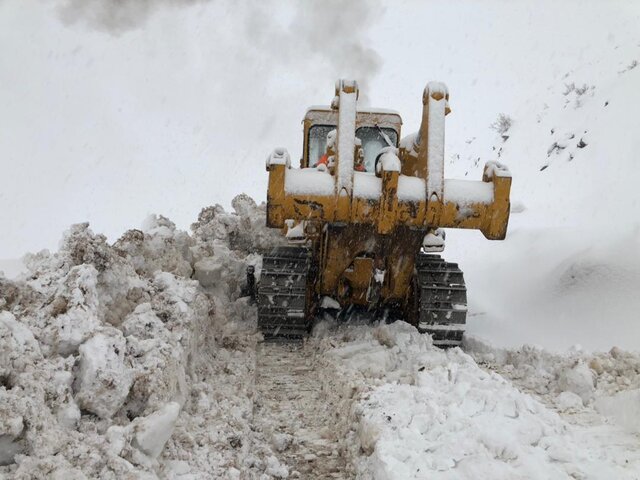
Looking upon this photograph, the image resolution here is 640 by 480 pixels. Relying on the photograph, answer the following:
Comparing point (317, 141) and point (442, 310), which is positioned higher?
point (317, 141)

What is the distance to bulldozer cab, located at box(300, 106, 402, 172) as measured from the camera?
6496 mm

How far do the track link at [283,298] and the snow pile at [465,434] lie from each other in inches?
65.8

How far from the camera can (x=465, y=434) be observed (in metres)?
2.96

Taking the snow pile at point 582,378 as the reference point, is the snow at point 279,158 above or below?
above

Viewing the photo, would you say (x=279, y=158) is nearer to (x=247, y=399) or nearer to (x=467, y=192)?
(x=467, y=192)

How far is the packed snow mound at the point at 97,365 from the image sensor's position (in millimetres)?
2381

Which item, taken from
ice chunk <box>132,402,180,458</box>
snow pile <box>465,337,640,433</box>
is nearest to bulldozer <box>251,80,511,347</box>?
snow pile <box>465,337,640,433</box>

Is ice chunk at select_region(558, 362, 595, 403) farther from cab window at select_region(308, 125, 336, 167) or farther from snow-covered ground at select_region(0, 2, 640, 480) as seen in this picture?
cab window at select_region(308, 125, 336, 167)

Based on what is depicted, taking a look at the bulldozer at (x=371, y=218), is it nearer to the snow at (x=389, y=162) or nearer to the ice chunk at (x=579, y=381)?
the snow at (x=389, y=162)

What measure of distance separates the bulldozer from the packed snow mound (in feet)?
3.45

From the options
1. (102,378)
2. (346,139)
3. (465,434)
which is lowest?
(465,434)

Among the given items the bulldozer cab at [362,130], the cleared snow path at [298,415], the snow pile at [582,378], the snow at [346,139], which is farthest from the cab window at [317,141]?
the snow pile at [582,378]

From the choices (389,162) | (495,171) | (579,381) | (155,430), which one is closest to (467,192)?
(495,171)

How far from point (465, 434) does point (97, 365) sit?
A: 74.3 inches
